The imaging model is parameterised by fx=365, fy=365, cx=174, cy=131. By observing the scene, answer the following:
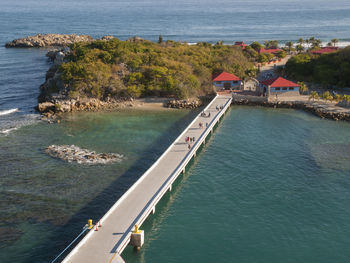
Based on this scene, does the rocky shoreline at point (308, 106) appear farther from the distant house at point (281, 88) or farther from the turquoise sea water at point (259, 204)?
the turquoise sea water at point (259, 204)

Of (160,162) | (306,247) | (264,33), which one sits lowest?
(306,247)

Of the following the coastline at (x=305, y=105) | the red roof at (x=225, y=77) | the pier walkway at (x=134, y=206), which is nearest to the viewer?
the pier walkway at (x=134, y=206)

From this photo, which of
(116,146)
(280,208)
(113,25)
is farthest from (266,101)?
(113,25)

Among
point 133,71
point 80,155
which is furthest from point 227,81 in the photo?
point 80,155

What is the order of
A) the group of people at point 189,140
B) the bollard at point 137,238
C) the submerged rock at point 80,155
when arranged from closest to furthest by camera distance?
the bollard at point 137,238, the submerged rock at point 80,155, the group of people at point 189,140

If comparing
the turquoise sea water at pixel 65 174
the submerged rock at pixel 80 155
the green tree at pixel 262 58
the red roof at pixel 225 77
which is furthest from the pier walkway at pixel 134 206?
the green tree at pixel 262 58

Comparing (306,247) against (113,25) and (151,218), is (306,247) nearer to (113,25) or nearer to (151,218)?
(151,218)
